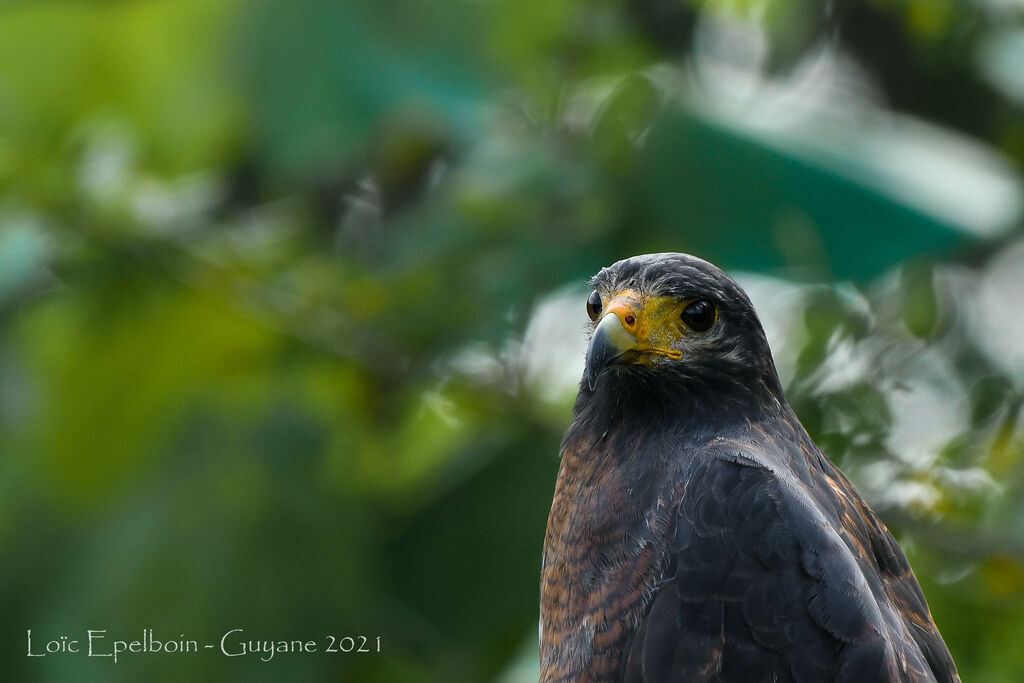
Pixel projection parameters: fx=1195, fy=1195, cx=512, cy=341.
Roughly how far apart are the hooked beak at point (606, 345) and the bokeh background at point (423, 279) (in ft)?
4.35

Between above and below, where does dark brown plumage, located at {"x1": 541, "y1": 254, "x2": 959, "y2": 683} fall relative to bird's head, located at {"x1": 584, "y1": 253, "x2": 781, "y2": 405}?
below

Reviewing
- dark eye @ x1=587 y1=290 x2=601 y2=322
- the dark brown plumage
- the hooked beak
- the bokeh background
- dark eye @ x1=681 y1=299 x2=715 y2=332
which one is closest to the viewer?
the dark brown plumage

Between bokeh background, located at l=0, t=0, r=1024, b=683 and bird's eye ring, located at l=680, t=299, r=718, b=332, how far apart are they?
3.73 ft

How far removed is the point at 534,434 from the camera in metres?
4.65

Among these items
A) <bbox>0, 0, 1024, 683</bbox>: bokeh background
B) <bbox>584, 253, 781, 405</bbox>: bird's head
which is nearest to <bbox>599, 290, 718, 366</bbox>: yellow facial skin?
<bbox>584, 253, 781, 405</bbox>: bird's head

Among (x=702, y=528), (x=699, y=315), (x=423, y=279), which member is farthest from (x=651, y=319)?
(x=423, y=279)

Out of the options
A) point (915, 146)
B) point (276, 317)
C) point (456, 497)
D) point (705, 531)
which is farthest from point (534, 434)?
point (705, 531)

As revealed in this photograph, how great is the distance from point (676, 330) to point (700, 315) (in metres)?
0.07

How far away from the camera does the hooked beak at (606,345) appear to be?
2570 mm

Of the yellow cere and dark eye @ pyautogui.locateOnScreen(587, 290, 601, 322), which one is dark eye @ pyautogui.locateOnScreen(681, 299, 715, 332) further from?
dark eye @ pyautogui.locateOnScreen(587, 290, 601, 322)

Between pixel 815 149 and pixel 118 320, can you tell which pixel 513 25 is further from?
pixel 118 320

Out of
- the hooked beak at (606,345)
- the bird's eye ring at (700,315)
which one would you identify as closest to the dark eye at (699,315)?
the bird's eye ring at (700,315)

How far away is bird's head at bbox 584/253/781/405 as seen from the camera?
2611 millimetres

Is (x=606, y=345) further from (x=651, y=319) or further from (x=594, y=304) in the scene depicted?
(x=594, y=304)
